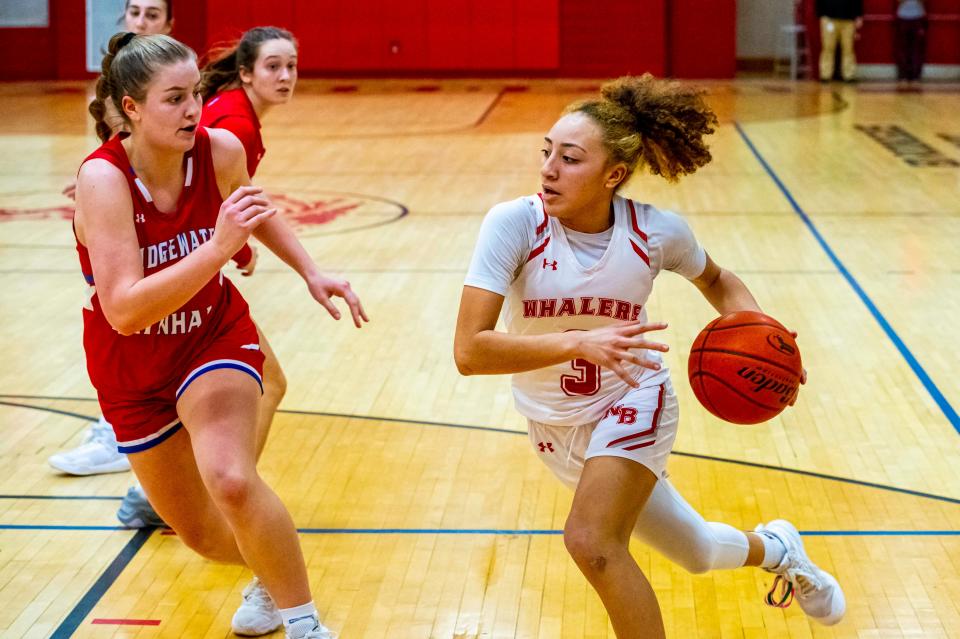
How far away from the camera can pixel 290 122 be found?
1590 centimetres

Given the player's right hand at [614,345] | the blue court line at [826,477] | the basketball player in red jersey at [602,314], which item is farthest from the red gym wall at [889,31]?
the player's right hand at [614,345]

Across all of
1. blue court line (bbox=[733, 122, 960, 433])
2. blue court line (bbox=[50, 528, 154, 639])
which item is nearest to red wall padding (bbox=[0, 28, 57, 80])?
blue court line (bbox=[733, 122, 960, 433])

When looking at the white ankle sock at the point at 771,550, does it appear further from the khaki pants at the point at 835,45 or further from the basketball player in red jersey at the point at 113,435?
the khaki pants at the point at 835,45

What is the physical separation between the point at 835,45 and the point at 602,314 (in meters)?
17.5

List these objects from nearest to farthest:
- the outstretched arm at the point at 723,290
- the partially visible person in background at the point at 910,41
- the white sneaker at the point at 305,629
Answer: the white sneaker at the point at 305,629 → the outstretched arm at the point at 723,290 → the partially visible person in background at the point at 910,41

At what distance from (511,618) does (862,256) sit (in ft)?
17.9

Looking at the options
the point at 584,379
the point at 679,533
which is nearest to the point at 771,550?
the point at 679,533

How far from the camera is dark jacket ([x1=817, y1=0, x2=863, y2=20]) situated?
18.8m

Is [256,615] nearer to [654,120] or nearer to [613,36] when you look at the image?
[654,120]

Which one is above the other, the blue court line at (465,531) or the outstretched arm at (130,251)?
the outstretched arm at (130,251)

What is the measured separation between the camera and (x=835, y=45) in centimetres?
1958

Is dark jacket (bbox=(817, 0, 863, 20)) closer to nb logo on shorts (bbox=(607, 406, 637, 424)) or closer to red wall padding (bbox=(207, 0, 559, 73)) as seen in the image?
Answer: red wall padding (bbox=(207, 0, 559, 73))

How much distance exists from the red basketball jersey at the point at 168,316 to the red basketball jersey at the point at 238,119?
87cm

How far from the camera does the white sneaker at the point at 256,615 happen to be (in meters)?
3.66
